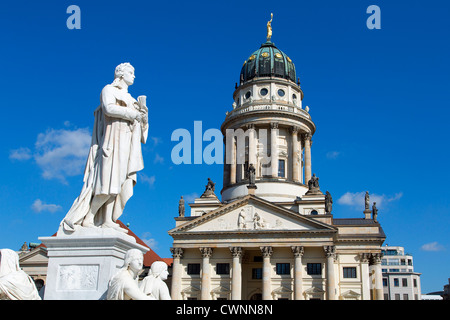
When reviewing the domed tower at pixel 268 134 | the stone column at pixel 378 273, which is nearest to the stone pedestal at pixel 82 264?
the stone column at pixel 378 273

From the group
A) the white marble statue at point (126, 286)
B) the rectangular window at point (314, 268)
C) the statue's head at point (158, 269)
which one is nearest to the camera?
the white marble statue at point (126, 286)

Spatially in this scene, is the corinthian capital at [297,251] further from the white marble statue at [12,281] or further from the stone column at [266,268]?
the white marble statue at [12,281]

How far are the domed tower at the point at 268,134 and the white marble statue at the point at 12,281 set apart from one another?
55323mm

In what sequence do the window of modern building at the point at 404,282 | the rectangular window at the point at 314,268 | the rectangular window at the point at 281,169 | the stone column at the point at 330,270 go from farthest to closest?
the window of modern building at the point at 404,282
the rectangular window at the point at 281,169
the rectangular window at the point at 314,268
the stone column at the point at 330,270

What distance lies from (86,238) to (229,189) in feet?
191

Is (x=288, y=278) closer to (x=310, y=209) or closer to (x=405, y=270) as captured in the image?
(x=310, y=209)

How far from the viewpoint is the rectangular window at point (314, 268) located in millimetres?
51688

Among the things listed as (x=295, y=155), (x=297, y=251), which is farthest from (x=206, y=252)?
(x=295, y=155)

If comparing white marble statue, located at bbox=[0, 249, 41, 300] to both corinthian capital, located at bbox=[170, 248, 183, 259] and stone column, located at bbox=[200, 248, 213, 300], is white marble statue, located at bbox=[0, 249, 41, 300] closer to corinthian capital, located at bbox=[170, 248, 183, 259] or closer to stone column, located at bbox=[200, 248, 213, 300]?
stone column, located at bbox=[200, 248, 213, 300]

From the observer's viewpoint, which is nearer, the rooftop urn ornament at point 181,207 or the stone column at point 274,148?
the rooftop urn ornament at point 181,207

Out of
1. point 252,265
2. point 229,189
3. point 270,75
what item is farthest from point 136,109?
point 270,75

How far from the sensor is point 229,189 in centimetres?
6462

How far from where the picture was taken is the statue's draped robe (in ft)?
23.4

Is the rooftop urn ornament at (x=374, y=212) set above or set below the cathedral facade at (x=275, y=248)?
above
